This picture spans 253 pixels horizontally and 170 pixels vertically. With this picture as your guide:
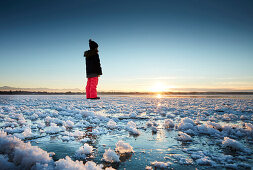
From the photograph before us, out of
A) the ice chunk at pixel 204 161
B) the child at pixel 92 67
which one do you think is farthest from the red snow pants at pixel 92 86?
the ice chunk at pixel 204 161

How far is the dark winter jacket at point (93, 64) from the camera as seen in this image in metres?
9.24

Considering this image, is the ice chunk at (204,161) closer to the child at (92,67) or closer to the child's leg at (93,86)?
the child at (92,67)

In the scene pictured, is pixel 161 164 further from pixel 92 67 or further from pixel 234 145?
pixel 92 67

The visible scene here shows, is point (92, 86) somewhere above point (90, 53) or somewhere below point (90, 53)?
below

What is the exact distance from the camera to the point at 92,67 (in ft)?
30.5

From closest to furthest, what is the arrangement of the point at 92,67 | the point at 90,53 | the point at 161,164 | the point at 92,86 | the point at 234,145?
the point at 161,164, the point at 234,145, the point at 92,67, the point at 90,53, the point at 92,86

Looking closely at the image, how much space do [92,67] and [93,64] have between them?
0.20 m

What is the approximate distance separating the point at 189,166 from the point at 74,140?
89.9 inches

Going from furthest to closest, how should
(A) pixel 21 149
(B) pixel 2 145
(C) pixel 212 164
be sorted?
(C) pixel 212 164 < (B) pixel 2 145 < (A) pixel 21 149

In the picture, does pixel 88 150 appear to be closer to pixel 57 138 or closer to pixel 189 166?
pixel 57 138

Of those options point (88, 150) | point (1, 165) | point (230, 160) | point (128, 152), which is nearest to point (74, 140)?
point (88, 150)

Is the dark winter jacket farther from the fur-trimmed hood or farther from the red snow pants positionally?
the red snow pants

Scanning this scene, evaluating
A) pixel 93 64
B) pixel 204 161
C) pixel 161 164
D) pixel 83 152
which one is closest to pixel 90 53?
Answer: pixel 93 64

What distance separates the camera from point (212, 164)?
7.38 ft
